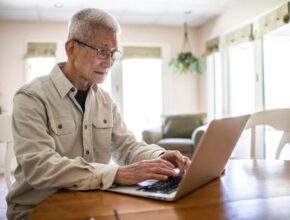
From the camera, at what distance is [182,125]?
16.1ft

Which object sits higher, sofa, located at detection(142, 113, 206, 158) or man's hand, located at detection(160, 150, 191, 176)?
man's hand, located at detection(160, 150, 191, 176)

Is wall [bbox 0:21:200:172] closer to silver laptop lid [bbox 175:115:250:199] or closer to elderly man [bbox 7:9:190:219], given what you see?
elderly man [bbox 7:9:190:219]

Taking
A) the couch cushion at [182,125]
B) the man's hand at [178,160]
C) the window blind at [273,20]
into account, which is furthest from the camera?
the couch cushion at [182,125]

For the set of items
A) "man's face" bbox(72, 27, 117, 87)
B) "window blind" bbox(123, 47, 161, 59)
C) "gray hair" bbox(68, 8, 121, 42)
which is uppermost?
"window blind" bbox(123, 47, 161, 59)

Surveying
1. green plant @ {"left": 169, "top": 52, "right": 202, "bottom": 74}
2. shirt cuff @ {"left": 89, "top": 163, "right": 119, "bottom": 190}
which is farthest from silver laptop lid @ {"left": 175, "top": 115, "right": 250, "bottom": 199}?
green plant @ {"left": 169, "top": 52, "right": 202, "bottom": 74}

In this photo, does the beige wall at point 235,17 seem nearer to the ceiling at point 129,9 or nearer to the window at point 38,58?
the ceiling at point 129,9

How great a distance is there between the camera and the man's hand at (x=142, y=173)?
0.93 m

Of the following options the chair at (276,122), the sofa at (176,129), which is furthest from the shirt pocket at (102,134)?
the sofa at (176,129)

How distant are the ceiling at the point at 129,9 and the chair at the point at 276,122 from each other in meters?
3.22

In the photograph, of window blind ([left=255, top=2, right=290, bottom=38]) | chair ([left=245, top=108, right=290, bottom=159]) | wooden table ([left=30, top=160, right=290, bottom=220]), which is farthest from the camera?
window blind ([left=255, top=2, right=290, bottom=38])

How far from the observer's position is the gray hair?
1.18m

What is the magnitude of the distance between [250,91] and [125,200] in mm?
4111

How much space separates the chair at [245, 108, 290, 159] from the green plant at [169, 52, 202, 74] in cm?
399

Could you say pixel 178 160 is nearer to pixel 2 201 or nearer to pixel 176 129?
pixel 2 201
